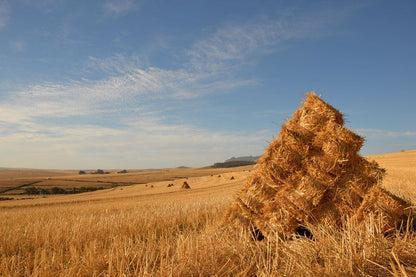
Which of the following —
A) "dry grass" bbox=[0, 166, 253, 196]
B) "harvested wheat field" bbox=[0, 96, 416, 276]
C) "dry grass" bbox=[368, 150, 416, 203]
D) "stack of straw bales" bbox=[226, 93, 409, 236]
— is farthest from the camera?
"dry grass" bbox=[0, 166, 253, 196]

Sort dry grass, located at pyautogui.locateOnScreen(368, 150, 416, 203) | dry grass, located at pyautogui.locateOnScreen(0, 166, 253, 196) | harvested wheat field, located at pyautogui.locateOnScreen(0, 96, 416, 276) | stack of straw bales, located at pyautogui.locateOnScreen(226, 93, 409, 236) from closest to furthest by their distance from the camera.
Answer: harvested wheat field, located at pyautogui.locateOnScreen(0, 96, 416, 276)
stack of straw bales, located at pyautogui.locateOnScreen(226, 93, 409, 236)
dry grass, located at pyautogui.locateOnScreen(368, 150, 416, 203)
dry grass, located at pyautogui.locateOnScreen(0, 166, 253, 196)

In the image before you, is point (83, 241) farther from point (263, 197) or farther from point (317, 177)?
point (317, 177)

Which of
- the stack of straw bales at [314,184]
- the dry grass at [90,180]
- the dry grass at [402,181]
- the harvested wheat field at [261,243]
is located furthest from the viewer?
the dry grass at [90,180]

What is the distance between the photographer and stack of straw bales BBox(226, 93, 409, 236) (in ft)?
15.4

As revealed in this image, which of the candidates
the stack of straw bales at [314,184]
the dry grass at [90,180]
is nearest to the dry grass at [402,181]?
the stack of straw bales at [314,184]

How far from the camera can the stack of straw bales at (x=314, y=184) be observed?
4688mm

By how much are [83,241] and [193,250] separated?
322 centimetres

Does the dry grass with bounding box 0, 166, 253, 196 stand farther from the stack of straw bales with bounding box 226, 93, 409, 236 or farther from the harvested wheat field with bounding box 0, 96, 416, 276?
the stack of straw bales with bounding box 226, 93, 409, 236

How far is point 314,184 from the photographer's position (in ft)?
16.1

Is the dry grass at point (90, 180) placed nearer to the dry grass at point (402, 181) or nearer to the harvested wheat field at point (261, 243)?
the dry grass at point (402, 181)

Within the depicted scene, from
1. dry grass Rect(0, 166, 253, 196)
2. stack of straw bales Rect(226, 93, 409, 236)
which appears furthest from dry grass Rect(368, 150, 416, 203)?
dry grass Rect(0, 166, 253, 196)

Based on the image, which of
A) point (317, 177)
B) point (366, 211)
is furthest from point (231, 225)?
point (366, 211)

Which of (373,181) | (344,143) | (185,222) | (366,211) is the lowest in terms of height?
(185,222)

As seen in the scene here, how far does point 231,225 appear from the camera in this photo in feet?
18.2
